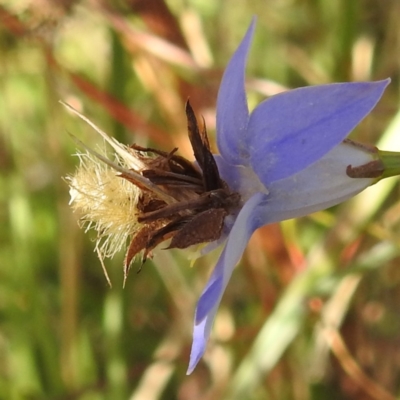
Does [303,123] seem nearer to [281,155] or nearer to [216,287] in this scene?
[281,155]

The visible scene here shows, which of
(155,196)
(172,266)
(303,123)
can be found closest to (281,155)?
(303,123)

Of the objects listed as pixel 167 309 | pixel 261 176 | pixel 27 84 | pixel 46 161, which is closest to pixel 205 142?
pixel 261 176

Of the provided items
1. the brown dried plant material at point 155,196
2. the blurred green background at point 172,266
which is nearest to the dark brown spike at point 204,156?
the brown dried plant material at point 155,196

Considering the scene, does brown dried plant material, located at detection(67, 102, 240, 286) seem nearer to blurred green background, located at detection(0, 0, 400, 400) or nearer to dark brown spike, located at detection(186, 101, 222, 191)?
dark brown spike, located at detection(186, 101, 222, 191)

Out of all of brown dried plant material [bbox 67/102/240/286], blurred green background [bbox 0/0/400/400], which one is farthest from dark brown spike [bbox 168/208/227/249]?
blurred green background [bbox 0/0/400/400]

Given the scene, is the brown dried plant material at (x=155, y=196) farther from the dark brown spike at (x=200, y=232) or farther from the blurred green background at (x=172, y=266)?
the blurred green background at (x=172, y=266)

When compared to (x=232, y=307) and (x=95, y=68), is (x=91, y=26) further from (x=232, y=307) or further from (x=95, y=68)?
(x=232, y=307)
